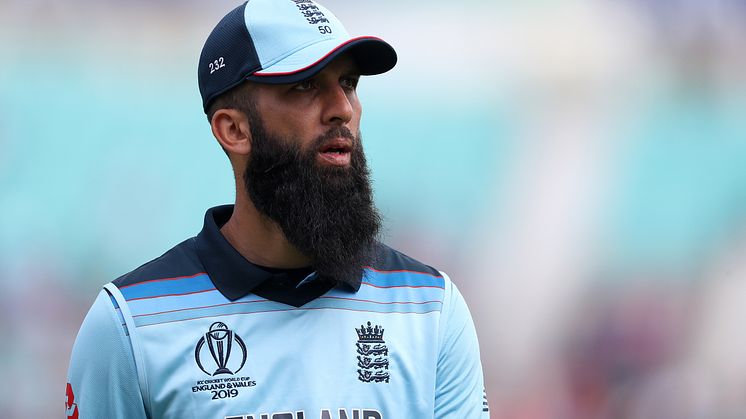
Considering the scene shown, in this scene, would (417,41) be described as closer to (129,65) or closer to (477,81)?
(477,81)

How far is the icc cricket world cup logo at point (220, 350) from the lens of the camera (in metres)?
1.82

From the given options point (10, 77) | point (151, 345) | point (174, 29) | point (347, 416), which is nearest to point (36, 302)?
point (10, 77)

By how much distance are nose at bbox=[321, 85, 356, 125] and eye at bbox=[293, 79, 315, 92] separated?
0.03 meters

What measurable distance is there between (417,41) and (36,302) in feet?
4.51

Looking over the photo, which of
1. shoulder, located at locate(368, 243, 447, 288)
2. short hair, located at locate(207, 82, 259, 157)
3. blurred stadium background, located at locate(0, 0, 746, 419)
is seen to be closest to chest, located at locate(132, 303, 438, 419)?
shoulder, located at locate(368, 243, 447, 288)

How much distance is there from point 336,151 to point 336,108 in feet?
0.29

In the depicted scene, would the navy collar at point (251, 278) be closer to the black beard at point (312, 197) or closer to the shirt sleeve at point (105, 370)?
the black beard at point (312, 197)

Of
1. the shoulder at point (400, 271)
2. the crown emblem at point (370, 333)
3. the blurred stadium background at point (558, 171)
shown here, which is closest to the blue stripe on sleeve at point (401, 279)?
the shoulder at point (400, 271)

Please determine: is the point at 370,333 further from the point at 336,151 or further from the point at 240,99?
the point at 240,99

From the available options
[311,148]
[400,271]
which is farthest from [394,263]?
[311,148]

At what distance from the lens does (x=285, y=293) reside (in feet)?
6.31

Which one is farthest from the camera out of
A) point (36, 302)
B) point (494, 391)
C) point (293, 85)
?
point (494, 391)

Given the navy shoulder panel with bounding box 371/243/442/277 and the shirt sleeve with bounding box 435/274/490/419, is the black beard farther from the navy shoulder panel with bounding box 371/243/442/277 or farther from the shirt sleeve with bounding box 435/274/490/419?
the shirt sleeve with bounding box 435/274/490/419

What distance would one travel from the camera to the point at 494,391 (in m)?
3.06
